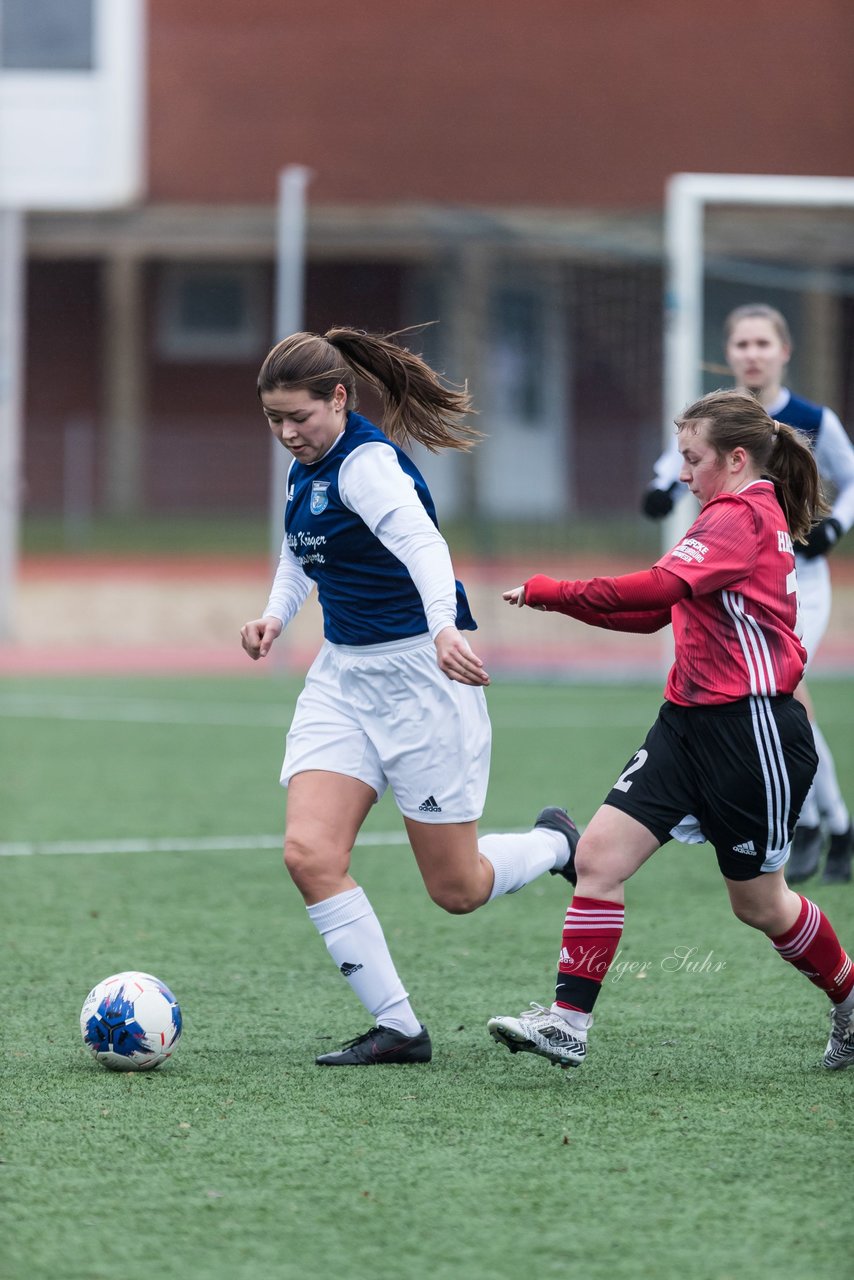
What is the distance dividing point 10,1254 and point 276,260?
964 inches

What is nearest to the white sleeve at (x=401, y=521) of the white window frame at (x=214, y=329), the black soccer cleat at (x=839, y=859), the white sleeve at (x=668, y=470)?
the white sleeve at (x=668, y=470)

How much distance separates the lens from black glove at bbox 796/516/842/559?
631 cm

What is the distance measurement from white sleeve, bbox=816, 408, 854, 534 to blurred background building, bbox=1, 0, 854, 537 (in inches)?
473

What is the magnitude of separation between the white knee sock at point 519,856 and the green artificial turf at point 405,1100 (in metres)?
0.39

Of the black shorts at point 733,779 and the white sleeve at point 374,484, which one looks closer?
the black shorts at point 733,779

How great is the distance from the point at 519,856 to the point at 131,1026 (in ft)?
3.69

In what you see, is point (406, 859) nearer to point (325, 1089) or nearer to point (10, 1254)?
point (325, 1089)

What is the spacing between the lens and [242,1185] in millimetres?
3369

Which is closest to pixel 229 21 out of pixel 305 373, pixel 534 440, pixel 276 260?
pixel 276 260

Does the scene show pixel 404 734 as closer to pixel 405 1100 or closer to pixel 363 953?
pixel 363 953

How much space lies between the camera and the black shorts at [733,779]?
409cm

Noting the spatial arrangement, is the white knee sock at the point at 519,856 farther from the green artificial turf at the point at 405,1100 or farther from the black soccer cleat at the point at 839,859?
the black soccer cleat at the point at 839,859

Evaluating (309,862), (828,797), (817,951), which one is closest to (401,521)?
(309,862)

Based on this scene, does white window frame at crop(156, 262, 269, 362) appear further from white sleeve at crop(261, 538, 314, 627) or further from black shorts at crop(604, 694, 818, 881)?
black shorts at crop(604, 694, 818, 881)
